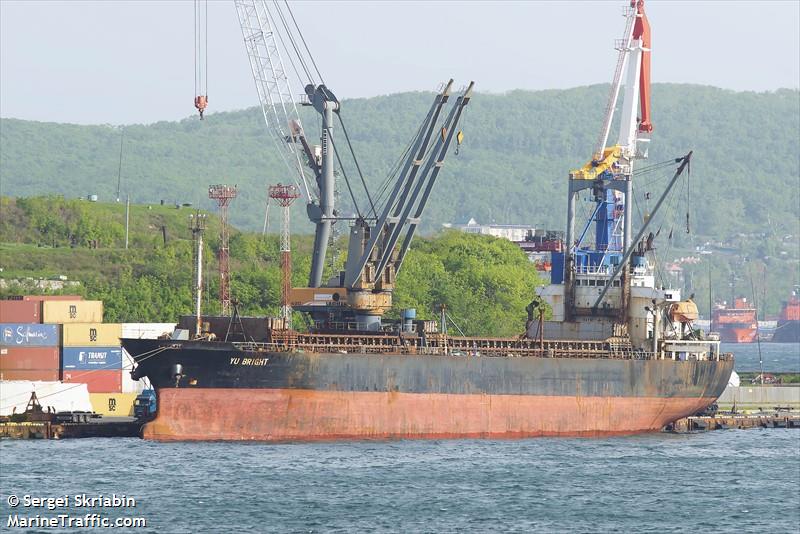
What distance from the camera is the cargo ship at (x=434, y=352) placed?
260ft

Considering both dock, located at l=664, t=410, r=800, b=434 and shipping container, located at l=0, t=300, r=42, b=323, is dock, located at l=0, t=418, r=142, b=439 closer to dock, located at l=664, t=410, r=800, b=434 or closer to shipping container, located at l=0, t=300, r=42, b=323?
shipping container, located at l=0, t=300, r=42, b=323

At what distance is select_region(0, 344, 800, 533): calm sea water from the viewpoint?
5962cm

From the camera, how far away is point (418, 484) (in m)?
67.1

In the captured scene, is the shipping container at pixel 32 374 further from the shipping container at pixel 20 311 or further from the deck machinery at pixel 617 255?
the deck machinery at pixel 617 255

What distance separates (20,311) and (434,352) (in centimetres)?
2437

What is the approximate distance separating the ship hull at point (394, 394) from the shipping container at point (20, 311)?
1480 cm

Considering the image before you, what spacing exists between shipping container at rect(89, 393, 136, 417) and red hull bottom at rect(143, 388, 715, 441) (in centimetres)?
1489

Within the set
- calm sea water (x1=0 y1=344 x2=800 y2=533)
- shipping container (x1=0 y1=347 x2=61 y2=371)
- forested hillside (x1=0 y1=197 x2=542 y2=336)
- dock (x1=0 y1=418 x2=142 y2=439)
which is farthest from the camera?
forested hillside (x1=0 y1=197 x2=542 y2=336)

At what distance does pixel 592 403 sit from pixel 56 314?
30.3 metres

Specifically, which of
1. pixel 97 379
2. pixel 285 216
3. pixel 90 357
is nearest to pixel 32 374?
pixel 90 357

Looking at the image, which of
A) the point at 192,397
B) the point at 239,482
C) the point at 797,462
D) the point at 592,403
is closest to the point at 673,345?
the point at 592,403

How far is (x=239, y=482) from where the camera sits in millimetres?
66250

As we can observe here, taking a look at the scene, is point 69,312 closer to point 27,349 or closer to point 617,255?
point 27,349

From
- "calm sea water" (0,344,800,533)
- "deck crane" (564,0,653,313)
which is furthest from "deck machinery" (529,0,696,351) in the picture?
"calm sea water" (0,344,800,533)
